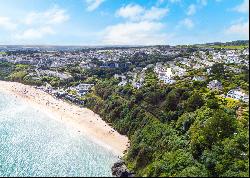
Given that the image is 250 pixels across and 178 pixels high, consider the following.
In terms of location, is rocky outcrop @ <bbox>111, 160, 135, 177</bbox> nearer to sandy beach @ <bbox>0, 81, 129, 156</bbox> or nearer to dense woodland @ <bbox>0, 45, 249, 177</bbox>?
dense woodland @ <bbox>0, 45, 249, 177</bbox>

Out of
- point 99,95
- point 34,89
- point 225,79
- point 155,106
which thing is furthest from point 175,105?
point 34,89

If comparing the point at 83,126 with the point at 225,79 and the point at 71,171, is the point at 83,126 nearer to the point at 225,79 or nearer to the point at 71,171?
the point at 71,171

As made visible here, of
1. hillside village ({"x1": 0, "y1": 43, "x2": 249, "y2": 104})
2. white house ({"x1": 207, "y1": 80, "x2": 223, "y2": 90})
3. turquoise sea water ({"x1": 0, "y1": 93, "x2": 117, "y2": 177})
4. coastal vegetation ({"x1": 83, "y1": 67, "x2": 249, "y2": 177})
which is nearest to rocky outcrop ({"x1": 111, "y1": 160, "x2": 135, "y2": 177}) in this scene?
turquoise sea water ({"x1": 0, "y1": 93, "x2": 117, "y2": 177})

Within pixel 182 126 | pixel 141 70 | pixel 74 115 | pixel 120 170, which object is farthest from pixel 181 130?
pixel 141 70

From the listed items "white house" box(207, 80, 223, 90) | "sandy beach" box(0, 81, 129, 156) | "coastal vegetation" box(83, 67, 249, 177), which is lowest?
"sandy beach" box(0, 81, 129, 156)

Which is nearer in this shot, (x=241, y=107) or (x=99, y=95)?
(x=241, y=107)

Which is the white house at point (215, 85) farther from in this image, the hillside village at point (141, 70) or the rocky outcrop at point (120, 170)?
the rocky outcrop at point (120, 170)

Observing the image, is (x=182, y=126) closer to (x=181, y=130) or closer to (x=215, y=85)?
(x=181, y=130)
